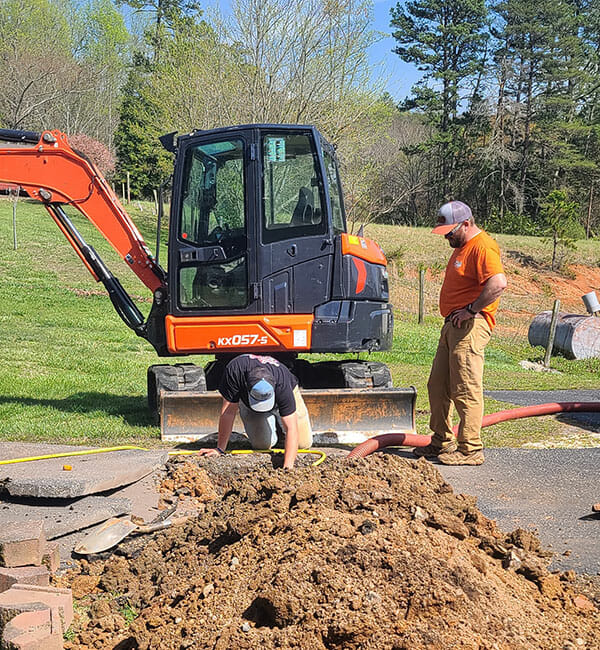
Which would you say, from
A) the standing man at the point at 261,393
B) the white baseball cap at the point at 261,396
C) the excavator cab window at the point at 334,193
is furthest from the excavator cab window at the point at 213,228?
the white baseball cap at the point at 261,396

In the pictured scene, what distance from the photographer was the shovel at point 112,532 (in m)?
4.72

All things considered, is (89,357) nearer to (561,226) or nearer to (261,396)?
(261,396)

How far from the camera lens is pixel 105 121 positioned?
153ft

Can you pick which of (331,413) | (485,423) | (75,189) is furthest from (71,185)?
(485,423)

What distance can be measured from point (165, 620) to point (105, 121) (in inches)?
1830

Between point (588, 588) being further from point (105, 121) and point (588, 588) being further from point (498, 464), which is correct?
point (105, 121)

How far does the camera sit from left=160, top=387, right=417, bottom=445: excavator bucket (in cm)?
732

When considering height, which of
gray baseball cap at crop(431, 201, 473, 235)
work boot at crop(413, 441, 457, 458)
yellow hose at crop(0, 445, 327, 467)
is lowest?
work boot at crop(413, 441, 457, 458)

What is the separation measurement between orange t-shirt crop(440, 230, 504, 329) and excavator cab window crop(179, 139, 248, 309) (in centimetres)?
199

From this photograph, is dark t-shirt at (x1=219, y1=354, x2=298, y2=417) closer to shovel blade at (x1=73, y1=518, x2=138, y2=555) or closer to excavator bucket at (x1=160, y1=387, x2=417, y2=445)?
shovel blade at (x1=73, y1=518, x2=138, y2=555)

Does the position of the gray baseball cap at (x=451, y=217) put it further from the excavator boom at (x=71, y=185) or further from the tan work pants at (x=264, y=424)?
the excavator boom at (x=71, y=185)

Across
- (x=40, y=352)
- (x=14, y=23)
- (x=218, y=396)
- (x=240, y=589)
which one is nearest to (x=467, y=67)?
(x=14, y=23)

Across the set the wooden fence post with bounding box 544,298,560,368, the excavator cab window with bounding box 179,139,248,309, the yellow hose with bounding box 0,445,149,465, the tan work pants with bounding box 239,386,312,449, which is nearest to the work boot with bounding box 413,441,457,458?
the tan work pants with bounding box 239,386,312,449

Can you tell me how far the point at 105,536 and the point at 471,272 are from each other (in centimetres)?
362
